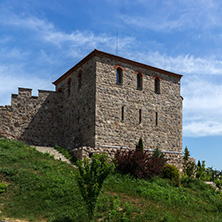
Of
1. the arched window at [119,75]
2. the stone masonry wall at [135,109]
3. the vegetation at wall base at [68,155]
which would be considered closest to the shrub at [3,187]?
the vegetation at wall base at [68,155]

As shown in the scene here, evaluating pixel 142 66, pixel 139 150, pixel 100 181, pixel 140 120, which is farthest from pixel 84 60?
pixel 100 181

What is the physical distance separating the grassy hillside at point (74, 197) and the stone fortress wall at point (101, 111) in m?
3.84

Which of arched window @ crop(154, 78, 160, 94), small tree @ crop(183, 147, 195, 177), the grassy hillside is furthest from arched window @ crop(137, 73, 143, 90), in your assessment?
the grassy hillside

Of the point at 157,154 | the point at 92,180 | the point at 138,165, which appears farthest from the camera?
the point at 157,154

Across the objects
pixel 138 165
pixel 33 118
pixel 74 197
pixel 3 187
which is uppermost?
pixel 33 118

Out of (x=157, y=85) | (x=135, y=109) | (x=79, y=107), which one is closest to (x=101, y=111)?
(x=79, y=107)

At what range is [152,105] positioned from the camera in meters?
24.2

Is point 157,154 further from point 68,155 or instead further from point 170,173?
point 68,155

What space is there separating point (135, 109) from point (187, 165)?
20.1 ft

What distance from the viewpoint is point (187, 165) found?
79.3ft

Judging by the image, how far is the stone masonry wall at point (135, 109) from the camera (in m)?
21.5

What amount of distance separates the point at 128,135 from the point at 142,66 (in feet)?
18.4

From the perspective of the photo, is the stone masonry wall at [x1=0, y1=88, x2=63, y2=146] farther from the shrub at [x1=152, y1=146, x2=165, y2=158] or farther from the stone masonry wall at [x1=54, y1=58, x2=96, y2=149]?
the shrub at [x1=152, y1=146, x2=165, y2=158]

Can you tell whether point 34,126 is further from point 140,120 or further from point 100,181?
point 100,181
